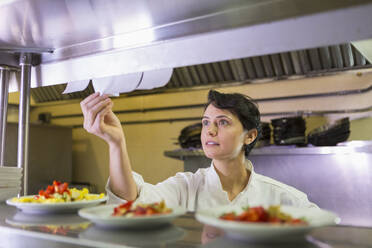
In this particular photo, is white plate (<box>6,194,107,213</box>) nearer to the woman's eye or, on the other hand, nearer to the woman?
the woman

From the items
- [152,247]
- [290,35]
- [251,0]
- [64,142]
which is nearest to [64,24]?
[251,0]

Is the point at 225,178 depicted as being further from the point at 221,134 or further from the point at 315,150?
the point at 315,150

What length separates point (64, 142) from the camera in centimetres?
471

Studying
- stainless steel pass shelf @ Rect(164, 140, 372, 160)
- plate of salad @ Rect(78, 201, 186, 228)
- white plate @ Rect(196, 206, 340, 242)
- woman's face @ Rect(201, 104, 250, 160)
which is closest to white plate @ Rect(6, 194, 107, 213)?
plate of salad @ Rect(78, 201, 186, 228)

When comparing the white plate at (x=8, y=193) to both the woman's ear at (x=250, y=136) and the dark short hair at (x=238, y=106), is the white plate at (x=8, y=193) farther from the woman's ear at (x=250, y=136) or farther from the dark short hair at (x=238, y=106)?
the woman's ear at (x=250, y=136)

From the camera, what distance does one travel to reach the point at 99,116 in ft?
4.04

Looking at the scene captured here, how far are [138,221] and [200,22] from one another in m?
0.62

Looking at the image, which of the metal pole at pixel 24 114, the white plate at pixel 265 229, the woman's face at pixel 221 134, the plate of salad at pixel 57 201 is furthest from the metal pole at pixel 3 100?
the white plate at pixel 265 229

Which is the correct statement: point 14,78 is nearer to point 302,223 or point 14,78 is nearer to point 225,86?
point 302,223

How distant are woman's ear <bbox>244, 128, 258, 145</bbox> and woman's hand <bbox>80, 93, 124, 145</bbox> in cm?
68

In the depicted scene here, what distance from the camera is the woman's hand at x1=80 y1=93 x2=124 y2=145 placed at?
121 centimetres

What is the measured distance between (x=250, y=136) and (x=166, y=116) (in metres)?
2.41

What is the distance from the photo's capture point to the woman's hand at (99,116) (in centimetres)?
121

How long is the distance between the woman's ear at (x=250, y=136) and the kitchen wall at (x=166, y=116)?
5.07ft
